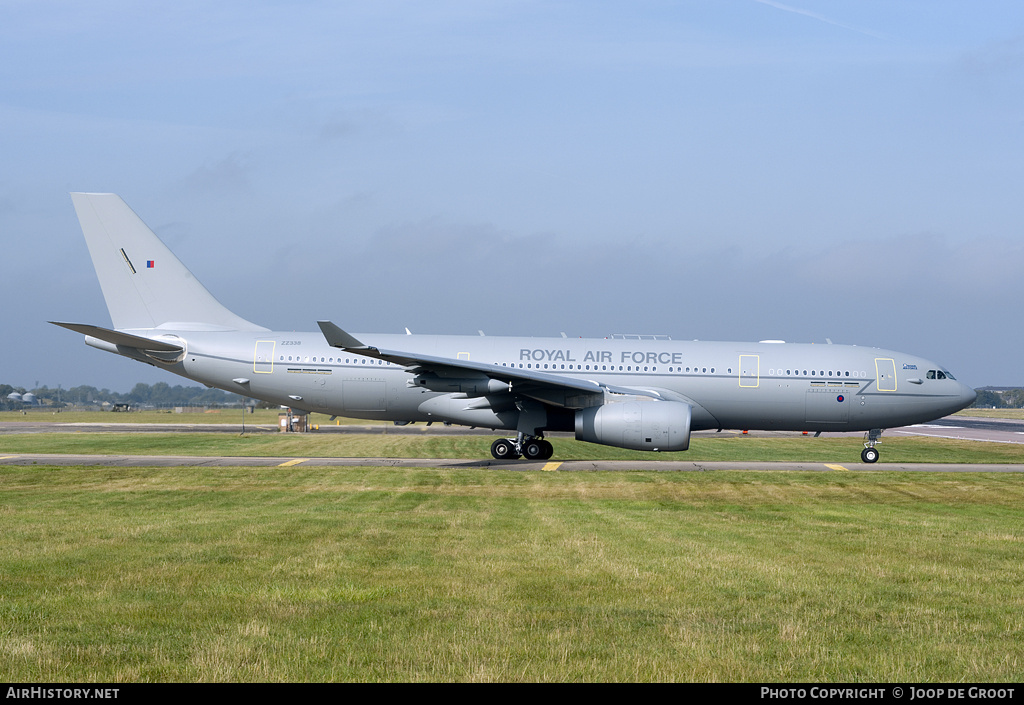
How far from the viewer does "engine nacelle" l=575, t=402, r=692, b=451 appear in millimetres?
25219

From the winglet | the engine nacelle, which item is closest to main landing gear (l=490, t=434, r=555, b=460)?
the engine nacelle

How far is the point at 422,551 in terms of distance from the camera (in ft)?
36.1

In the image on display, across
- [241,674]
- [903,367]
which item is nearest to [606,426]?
[903,367]

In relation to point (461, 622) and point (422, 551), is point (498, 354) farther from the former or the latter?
point (461, 622)

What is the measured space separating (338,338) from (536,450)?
7957 millimetres

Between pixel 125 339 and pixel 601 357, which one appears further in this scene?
pixel 601 357

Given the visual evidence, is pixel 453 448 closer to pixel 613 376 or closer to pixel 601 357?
pixel 601 357

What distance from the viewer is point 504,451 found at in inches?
1137

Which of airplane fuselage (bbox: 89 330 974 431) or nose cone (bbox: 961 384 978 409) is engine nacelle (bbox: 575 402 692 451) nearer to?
airplane fuselage (bbox: 89 330 974 431)

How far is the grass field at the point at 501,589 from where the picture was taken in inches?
240

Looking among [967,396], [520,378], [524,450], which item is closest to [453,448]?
[524,450]

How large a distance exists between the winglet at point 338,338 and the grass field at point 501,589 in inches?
261

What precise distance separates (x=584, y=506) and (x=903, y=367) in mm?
17677

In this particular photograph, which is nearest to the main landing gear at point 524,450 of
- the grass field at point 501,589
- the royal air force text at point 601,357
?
the royal air force text at point 601,357
